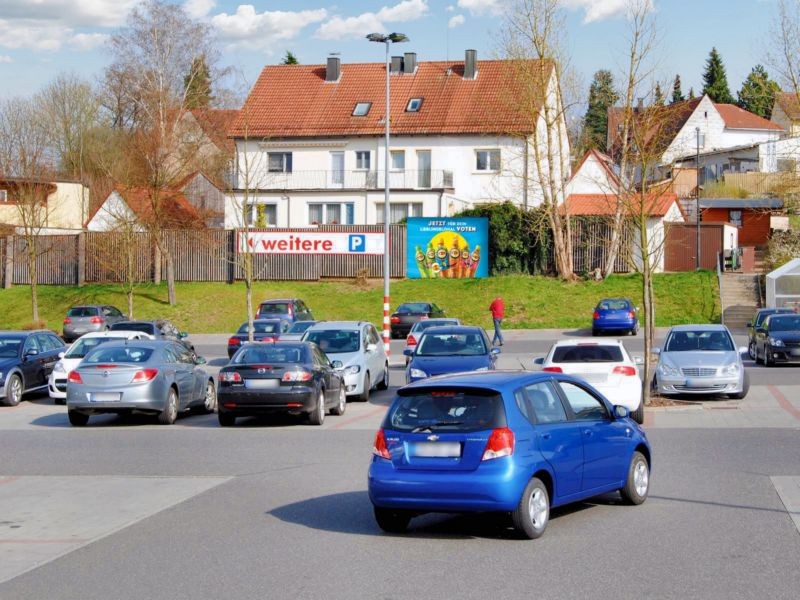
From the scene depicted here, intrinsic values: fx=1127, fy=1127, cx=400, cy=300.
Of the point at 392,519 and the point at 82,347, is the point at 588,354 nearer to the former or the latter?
the point at 392,519

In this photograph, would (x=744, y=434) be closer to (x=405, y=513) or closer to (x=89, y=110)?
(x=405, y=513)

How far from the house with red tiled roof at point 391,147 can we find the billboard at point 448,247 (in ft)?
13.7

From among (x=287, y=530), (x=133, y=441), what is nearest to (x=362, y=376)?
(x=133, y=441)

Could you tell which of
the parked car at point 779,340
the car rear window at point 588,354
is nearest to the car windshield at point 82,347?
the car rear window at point 588,354

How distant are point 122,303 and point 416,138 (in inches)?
715

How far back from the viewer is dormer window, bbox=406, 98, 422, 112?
62094 mm

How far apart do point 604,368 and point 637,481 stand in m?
7.99

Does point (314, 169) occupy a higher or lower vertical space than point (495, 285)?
higher

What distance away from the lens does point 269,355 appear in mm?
19219

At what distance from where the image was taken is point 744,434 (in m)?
17.0

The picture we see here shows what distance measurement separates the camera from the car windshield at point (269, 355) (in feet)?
62.6

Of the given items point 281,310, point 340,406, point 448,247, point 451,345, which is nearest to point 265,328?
point 281,310

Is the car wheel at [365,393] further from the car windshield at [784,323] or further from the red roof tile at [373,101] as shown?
the red roof tile at [373,101]

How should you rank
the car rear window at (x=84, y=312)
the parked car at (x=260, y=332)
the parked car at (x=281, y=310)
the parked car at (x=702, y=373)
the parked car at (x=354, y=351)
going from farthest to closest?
the car rear window at (x=84, y=312) → the parked car at (x=281, y=310) → the parked car at (x=260, y=332) → the parked car at (x=354, y=351) → the parked car at (x=702, y=373)
